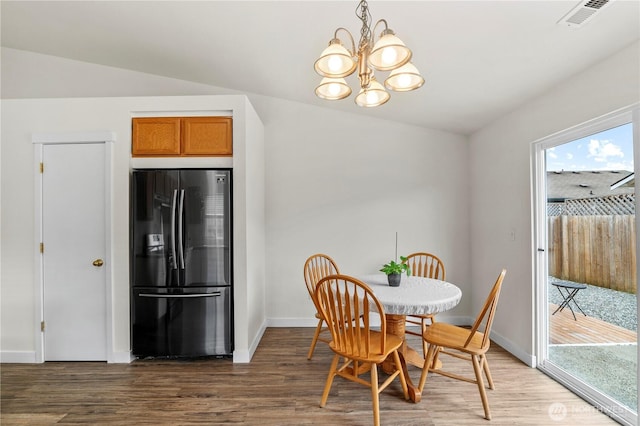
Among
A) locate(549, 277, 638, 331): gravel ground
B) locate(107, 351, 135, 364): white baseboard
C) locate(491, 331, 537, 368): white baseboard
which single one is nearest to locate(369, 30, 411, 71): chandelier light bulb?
locate(549, 277, 638, 331): gravel ground

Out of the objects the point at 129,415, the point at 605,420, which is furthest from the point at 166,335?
the point at 605,420

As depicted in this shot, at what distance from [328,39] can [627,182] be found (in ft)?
7.93

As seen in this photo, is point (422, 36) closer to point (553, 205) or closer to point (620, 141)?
point (620, 141)

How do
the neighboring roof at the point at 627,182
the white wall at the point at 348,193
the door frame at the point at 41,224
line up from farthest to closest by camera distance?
the white wall at the point at 348,193
the door frame at the point at 41,224
the neighboring roof at the point at 627,182

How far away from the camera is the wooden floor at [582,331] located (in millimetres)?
2082

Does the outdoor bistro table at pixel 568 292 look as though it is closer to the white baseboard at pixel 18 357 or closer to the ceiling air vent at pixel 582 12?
the ceiling air vent at pixel 582 12

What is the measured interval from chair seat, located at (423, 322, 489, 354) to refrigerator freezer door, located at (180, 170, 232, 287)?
1.92 meters

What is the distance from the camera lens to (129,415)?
2062 mm

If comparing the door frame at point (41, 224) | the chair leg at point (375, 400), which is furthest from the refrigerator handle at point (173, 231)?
the chair leg at point (375, 400)

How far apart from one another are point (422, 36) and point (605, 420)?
9.82ft

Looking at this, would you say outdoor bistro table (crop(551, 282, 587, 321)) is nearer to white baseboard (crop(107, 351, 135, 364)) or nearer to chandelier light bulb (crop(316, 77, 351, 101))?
chandelier light bulb (crop(316, 77, 351, 101))

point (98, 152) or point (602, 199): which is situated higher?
point (98, 152)

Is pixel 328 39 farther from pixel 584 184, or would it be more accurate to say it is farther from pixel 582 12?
pixel 584 184

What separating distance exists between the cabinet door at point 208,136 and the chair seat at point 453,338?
240 centimetres
